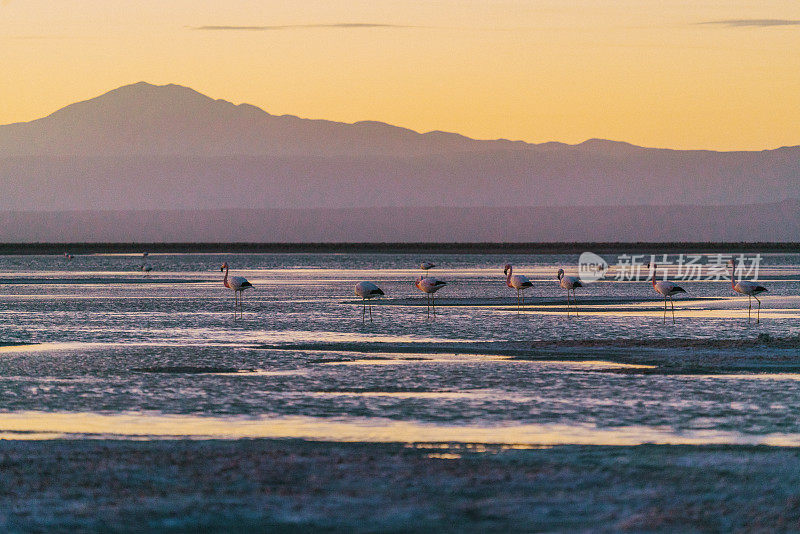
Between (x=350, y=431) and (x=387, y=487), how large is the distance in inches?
116

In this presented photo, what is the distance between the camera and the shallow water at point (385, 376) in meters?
14.0

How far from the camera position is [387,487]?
10734 mm

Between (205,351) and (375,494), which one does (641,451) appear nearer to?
(375,494)

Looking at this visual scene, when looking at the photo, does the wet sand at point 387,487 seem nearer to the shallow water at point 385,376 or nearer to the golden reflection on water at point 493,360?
the shallow water at point 385,376

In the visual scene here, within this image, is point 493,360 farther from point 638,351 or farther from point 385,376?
point 638,351

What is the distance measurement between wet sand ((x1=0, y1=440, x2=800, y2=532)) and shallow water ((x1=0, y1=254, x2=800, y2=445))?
0.96m

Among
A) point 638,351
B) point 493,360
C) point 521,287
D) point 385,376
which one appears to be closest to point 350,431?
point 385,376

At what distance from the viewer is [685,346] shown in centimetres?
2378

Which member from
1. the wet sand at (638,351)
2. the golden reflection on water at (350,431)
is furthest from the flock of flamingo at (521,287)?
the golden reflection on water at (350,431)

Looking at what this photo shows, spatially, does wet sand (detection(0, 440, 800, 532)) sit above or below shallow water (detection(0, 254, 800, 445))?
below

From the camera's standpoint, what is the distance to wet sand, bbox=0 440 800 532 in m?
9.58

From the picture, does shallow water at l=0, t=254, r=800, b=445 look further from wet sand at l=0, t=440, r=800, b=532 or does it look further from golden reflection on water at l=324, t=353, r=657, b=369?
wet sand at l=0, t=440, r=800, b=532

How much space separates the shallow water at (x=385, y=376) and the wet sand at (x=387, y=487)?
956 mm

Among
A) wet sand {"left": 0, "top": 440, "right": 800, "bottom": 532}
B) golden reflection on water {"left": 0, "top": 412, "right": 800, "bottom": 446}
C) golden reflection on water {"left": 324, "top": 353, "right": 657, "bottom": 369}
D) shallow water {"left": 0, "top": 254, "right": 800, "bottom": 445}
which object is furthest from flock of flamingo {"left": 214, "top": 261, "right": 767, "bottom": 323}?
wet sand {"left": 0, "top": 440, "right": 800, "bottom": 532}
